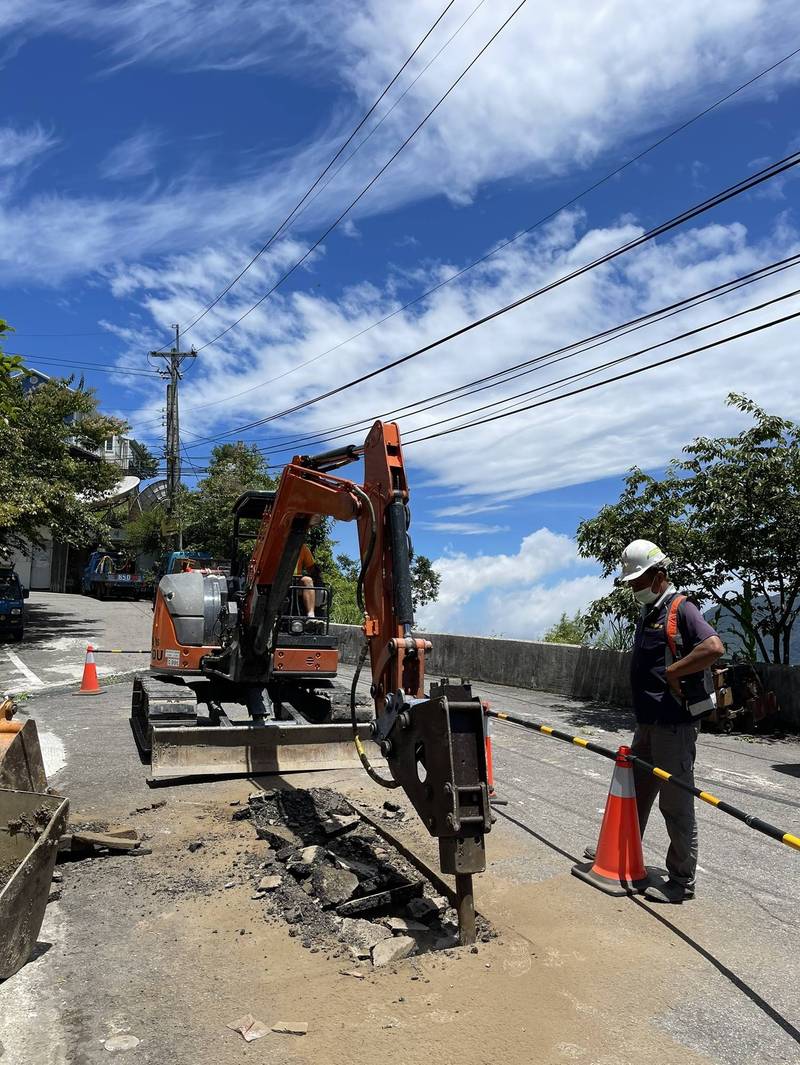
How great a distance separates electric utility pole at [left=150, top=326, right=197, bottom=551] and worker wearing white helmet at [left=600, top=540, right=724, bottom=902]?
29.9m

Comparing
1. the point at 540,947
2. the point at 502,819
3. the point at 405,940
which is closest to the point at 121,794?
the point at 502,819

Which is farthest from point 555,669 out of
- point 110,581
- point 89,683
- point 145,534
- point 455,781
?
point 145,534

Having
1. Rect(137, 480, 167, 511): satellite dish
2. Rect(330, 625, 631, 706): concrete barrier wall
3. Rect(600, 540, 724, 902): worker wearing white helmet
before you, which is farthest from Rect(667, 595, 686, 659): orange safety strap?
Rect(137, 480, 167, 511): satellite dish

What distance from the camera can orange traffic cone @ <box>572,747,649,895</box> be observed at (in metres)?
5.14

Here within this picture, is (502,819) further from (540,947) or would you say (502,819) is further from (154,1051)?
(154,1051)

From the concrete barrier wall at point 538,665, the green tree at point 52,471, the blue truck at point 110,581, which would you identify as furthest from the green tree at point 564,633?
the blue truck at point 110,581

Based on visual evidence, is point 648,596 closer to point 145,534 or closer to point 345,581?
point 345,581

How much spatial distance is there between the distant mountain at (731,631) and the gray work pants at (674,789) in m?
7.74

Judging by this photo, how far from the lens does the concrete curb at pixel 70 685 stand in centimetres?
1425

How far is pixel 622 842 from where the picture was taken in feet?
17.0

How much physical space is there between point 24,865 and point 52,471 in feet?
73.6

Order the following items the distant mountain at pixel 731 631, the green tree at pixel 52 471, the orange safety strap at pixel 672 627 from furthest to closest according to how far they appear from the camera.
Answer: the green tree at pixel 52 471 → the distant mountain at pixel 731 631 → the orange safety strap at pixel 672 627

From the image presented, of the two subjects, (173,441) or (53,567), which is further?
(53,567)

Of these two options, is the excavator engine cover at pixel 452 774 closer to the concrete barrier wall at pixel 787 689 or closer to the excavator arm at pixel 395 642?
the excavator arm at pixel 395 642
